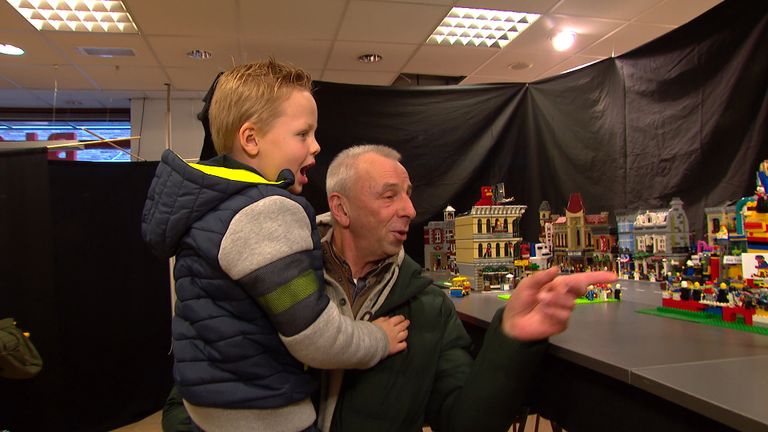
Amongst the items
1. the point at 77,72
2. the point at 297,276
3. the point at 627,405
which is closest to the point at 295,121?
the point at 297,276

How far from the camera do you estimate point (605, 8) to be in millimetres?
3691

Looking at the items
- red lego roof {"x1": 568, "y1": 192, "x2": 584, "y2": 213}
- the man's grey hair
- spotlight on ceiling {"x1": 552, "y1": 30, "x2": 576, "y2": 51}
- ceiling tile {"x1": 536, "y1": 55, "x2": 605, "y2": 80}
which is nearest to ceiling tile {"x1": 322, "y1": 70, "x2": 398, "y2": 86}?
spotlight on ceiling {"x1": 552, "y1": 30, "x2": 576, "y2": 51}

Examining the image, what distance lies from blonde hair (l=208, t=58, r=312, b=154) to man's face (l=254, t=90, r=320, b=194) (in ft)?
0.05

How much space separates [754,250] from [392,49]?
3545mm

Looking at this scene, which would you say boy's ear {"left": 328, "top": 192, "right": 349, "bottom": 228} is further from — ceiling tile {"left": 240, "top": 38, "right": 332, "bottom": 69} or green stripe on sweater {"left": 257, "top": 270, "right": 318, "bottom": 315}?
ceiling tile {"left": 240, "top": 38, "right": 332, "bottom": 69}

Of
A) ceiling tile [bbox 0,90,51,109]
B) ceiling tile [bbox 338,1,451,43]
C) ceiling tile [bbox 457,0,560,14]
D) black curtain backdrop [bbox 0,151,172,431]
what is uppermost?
ceiling tile [bbox 457,0,560,14]

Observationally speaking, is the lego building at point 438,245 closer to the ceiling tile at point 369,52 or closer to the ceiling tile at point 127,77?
the ceiling tile at point 369,52

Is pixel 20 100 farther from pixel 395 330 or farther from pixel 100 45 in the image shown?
pixel 395 330

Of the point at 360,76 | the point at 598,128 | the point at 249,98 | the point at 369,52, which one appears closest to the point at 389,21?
the point at 369,52

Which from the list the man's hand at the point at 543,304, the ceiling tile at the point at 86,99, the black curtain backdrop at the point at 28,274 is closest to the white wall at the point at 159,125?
the ceiling tile at the point at 86,99

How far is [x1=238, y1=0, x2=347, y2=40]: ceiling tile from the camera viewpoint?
3.47 metres

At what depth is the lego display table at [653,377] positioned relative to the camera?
0.71 m

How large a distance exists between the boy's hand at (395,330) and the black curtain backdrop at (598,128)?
157cm

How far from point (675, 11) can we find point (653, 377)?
157 inches
